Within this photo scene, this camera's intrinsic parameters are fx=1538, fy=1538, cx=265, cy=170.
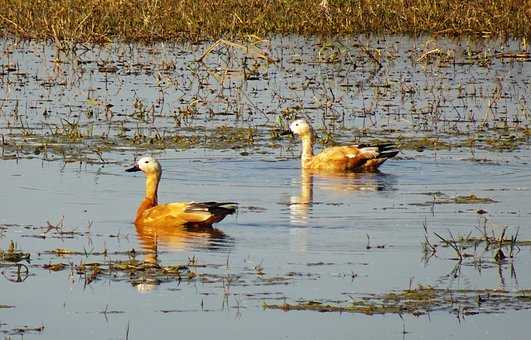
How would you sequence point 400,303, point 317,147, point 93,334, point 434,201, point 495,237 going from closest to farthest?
1. point 93,334
2. point 400,303
3. point 495,237
4. point 434,201
5. point 317,147

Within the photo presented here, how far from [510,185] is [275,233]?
3654 mm

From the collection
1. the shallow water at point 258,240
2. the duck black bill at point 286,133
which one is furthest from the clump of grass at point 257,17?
the duck black bill at point 286,133

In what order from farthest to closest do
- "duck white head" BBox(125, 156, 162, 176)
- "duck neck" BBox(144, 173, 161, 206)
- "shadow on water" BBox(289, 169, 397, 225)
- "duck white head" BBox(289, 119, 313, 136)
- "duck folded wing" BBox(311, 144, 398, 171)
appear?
"duck white head" BBox(289, 119, 313, 136) < "duck folded wing" BBox(311, 144, 398, 171) < "shadow on water" BBox(289, 169, 397, 225) < "duck white head" BBox(125, 156, 162, 176) < "duck neck" BBox(144, 173, 161, 206)

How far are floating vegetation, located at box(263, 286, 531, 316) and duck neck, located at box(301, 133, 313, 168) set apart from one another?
689 centimetres

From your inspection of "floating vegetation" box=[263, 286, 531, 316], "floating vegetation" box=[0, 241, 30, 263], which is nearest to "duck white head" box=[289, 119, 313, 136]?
"floating vegetation" box=[0, 241, 30, 263]

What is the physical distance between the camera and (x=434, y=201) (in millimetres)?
14211

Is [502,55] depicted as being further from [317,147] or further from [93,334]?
[93,334]

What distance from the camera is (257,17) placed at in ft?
95.1

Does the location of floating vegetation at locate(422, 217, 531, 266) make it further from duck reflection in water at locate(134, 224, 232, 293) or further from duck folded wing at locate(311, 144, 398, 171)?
duck folded wing at locate(311, 144, 398, 171)

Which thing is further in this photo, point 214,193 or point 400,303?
point 214,193

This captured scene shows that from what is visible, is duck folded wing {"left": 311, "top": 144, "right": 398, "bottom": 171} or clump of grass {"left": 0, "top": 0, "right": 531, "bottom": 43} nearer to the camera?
duck folded wing {"left": 311, "top": 144, "right": 398, "bottom": 171}

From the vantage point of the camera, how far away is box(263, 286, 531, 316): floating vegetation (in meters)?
9.57

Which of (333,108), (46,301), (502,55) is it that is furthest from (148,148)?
(502,55)

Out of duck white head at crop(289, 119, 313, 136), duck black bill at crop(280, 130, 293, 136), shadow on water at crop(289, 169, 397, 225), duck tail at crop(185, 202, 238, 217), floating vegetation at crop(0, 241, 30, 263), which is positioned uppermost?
duck white head at crop(289, 119, 313, 136)
